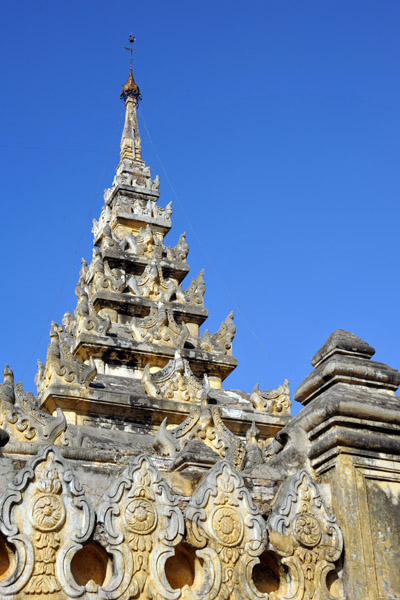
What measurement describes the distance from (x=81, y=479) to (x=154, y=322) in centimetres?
1789

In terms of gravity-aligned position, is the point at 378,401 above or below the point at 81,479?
above

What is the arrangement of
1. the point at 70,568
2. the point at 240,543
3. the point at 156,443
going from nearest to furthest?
1. the point at 70,568
2. the point at 240,543
3. the point at 156,443

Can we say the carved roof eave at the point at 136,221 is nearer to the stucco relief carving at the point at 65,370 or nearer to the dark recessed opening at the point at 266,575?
the stucco relief carving at the point at 65,370

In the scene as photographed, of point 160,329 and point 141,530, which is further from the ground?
point 160,329

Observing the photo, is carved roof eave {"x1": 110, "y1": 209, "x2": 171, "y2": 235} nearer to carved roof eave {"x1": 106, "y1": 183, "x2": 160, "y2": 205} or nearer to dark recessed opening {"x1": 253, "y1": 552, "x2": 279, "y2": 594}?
carved roof eave {"x1": 106, "y1": 183, "x2": 160, "y2": 205}

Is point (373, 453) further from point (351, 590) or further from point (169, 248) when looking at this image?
point (169, 248)

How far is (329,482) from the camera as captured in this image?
8695mm

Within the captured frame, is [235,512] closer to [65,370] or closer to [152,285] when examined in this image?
[65,370]

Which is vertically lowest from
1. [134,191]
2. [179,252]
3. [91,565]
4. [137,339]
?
[91,565]

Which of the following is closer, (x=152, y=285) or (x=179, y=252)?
(x=152, y=285)

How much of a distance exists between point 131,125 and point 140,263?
933 centimetres

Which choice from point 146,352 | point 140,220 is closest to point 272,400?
point 146,352

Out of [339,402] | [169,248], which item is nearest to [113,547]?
[339,402]

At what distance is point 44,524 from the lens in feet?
23.2
